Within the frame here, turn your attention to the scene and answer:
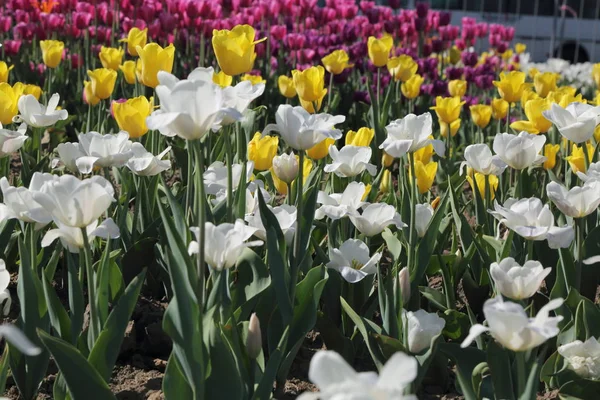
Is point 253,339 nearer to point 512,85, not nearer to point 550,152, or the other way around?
point 550,152

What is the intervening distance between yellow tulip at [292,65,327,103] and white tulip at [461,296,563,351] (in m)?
1.64

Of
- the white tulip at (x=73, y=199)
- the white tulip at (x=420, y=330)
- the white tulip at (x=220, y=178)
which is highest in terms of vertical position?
the white tulip at (x=73, y=199)

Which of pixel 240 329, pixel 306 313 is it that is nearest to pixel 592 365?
pixel 306 313

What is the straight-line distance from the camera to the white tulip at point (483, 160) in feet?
7.81

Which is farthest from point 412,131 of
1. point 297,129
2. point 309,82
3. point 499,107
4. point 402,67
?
point 402,67

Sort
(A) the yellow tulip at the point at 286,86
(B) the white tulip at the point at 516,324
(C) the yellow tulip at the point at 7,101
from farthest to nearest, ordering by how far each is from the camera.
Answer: (A) the yellow tulip at the point at 286,86
(C) the yellow tulip at the point at 7,101
(B) the white tulip at the point at 516,324

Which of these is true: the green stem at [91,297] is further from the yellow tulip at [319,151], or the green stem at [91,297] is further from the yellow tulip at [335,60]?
the yellow tulip at [335,60]

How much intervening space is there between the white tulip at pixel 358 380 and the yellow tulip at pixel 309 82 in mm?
2005

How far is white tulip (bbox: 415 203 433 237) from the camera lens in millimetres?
2338

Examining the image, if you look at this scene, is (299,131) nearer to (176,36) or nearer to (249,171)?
(249,171)

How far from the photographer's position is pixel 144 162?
7.22ft

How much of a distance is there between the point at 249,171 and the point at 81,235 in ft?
1.78

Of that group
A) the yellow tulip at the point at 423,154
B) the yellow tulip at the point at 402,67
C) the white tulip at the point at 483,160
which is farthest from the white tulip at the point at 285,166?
the yellow tulip at the point at 402,67

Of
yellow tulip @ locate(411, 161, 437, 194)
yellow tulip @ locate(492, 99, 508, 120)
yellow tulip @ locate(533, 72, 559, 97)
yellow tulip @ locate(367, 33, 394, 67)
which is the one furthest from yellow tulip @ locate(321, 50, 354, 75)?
yellow tulip @ locate(411, 161, 437, 194)
